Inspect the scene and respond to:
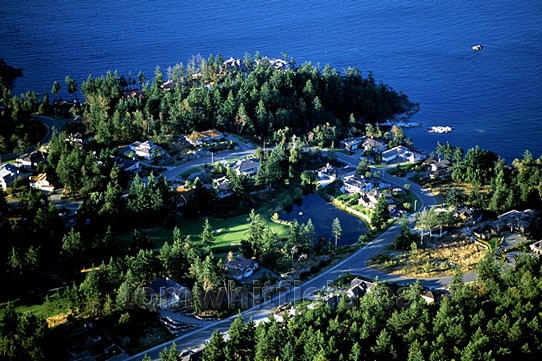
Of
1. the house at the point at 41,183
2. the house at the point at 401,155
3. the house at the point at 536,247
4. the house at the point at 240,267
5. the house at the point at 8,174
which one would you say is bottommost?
the house at the point at 536,247

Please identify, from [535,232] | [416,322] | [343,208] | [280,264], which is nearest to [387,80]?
[343,208]

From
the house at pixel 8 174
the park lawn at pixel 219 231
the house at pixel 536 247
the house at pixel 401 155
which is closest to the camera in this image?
the house at pixel 536 247

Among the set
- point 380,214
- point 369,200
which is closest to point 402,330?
point 380,214

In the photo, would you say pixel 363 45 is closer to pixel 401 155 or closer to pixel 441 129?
pixel 441 129

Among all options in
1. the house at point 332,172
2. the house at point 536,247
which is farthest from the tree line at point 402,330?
the house at point 332,172

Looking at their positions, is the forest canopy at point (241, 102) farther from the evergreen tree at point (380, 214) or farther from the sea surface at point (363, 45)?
the evergreen tree at point (380, 214)

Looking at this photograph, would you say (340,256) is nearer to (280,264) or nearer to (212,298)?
(280,264)
